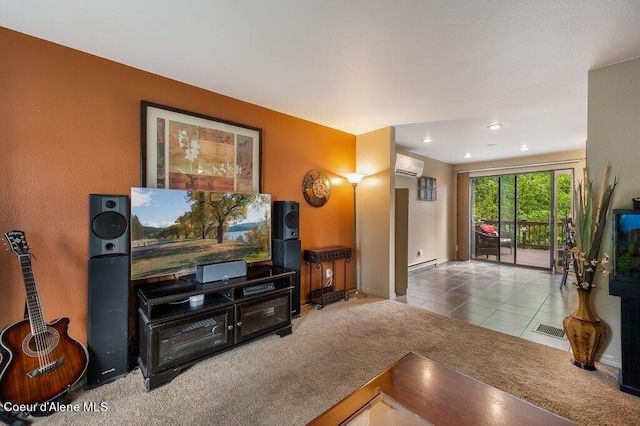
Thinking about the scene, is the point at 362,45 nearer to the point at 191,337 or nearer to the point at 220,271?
the point at 220,271

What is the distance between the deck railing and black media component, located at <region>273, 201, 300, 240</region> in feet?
17.9

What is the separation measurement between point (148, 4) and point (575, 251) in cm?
351

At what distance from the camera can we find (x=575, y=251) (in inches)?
83.0

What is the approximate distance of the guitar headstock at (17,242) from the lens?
158 cm

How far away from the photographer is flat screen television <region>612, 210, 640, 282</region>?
6.18ft

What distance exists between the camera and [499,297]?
377 centimetres

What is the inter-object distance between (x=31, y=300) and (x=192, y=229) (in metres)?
1.04

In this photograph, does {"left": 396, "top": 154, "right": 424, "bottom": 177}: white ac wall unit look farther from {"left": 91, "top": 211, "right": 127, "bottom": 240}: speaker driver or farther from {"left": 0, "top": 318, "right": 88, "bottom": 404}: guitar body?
{"left": 0, "top": 318, "right": 88, "bottom": 404}: guitar body

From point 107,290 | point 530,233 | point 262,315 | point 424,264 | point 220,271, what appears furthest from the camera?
point 424,264

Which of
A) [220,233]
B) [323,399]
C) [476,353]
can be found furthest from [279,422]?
[476,353]

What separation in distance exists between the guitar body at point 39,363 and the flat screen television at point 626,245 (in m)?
3.87

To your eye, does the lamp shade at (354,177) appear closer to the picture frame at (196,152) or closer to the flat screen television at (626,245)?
the picture frame at (196,152)

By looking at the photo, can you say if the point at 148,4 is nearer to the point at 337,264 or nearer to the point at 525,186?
the point at 337,264

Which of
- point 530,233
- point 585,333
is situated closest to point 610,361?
point 585,333
